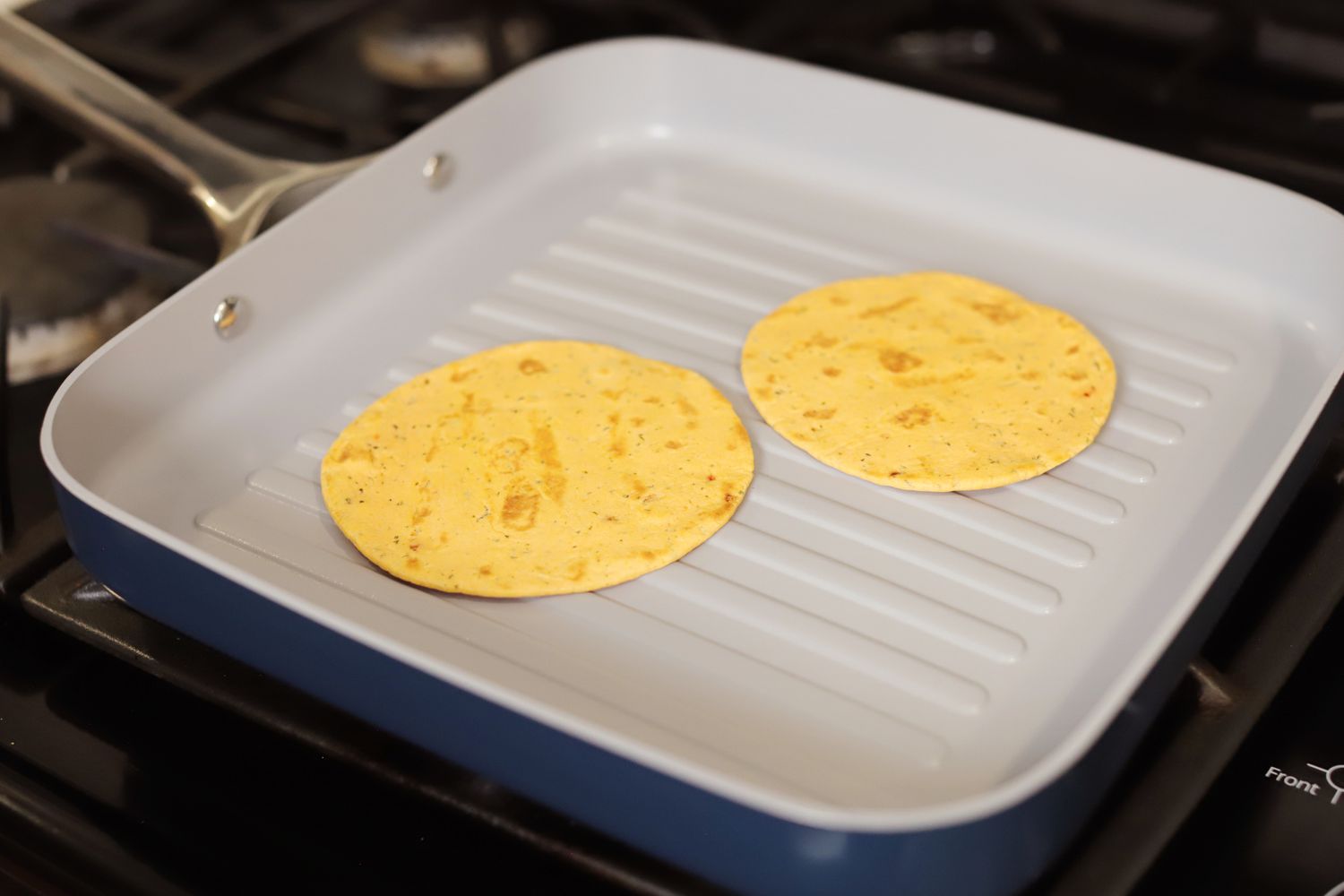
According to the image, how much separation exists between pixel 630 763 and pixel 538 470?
324mm

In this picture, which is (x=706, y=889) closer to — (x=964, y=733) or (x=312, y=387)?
(x=964, y=733)

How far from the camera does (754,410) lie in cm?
89

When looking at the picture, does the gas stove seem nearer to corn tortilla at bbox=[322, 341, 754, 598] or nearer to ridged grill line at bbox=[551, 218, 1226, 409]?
corn tortilla at bbox=[322, 341, 754, 598]

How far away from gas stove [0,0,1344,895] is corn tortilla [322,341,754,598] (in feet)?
0.41

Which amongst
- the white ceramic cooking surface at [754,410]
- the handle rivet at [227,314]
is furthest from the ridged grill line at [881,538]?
the handle rivet at [227,314]

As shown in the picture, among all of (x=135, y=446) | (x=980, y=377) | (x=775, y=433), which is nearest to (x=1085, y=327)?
(x=980, y=377)

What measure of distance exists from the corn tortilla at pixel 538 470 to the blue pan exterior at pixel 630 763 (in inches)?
5.0

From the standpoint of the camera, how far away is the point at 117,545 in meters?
0.66

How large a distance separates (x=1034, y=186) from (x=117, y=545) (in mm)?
706

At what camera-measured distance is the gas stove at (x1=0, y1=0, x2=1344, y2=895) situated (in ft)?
2.10

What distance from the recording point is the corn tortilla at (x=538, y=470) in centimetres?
77

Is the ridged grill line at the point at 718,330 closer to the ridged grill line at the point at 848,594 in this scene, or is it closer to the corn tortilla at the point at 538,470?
the corn tortilla at the point at 538,470

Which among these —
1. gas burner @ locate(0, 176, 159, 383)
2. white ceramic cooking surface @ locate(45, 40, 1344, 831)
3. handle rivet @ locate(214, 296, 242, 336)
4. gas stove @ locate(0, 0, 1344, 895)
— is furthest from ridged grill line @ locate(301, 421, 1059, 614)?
gas burner @ locate(0, 176, 159, 383)

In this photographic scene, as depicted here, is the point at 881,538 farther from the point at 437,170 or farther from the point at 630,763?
the point at 437,170
